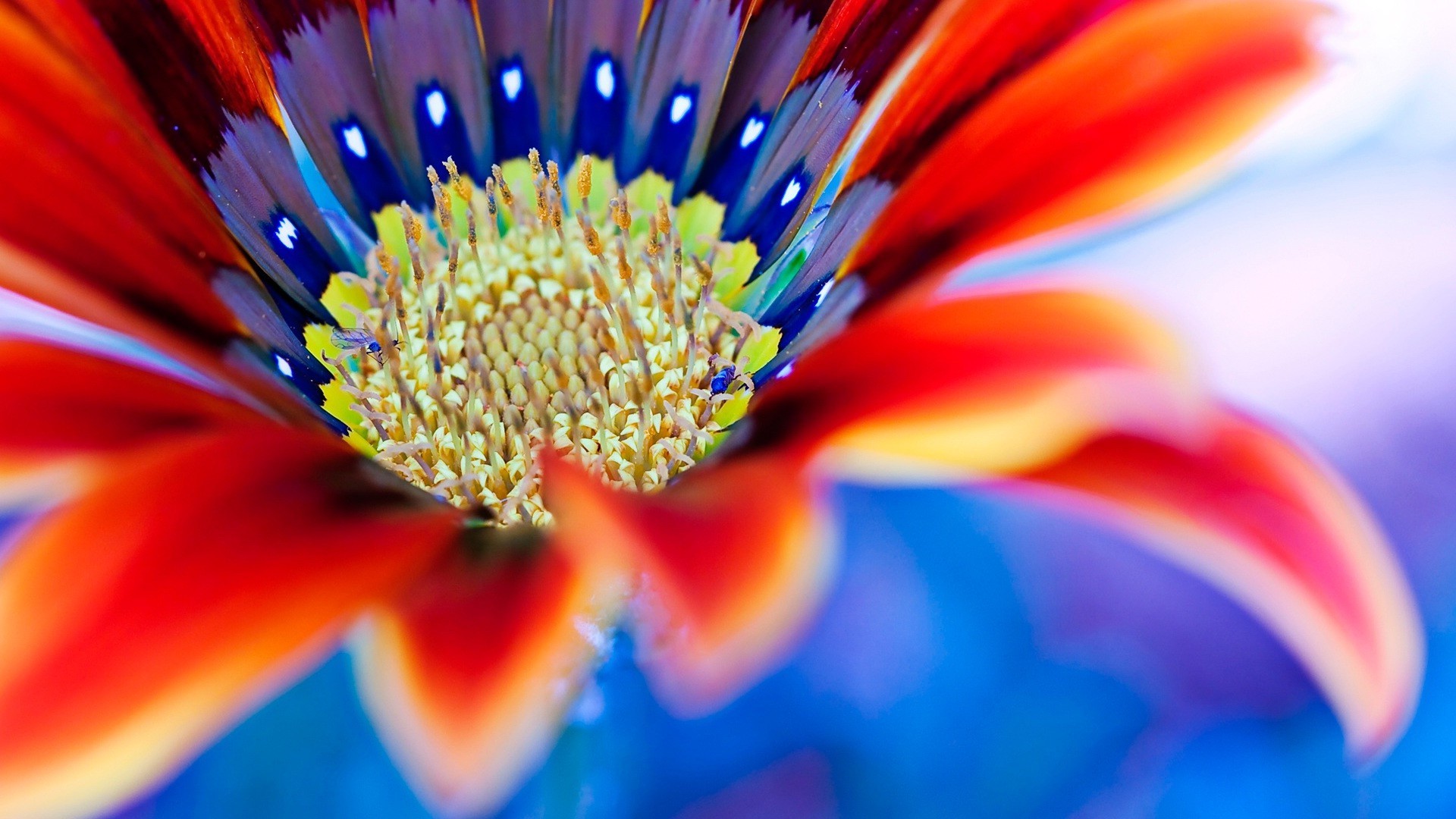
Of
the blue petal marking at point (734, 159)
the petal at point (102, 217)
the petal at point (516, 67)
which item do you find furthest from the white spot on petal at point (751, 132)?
the petal at point (102, 217)

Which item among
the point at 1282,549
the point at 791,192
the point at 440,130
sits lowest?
the point at 1282,549

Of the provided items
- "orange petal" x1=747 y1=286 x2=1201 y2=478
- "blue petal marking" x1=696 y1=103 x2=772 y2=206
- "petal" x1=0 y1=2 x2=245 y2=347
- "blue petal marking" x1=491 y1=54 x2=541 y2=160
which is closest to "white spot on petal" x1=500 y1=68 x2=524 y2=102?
"blue petal marking" x1=491 y1=54 x2=541 y2=160

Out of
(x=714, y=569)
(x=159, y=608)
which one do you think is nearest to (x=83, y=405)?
(x=159, y=608)

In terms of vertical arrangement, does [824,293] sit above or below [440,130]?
below

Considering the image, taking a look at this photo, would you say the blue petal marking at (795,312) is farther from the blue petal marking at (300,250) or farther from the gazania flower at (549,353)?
the blue petal marking at (300,250)

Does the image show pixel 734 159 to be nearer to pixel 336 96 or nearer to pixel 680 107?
pixel 680 107

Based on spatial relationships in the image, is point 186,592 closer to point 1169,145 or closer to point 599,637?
point 599,637

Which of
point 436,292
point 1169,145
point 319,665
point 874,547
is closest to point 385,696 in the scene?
point 319,665
